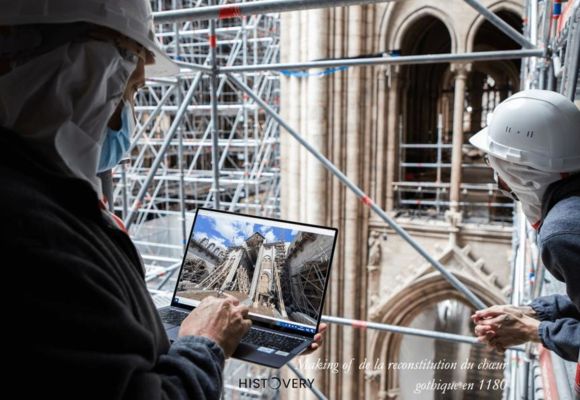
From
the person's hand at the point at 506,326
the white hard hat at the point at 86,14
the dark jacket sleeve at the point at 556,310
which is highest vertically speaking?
the white hard hat at the point at 86,14

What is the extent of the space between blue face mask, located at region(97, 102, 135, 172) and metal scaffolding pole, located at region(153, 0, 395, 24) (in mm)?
1175

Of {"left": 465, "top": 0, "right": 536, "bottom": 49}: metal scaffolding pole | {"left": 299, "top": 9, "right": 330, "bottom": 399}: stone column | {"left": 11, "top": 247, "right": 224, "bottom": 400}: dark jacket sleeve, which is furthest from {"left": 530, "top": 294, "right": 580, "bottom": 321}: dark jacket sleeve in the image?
{"left": 299, "top": 9, "right": 330, "bottom": 399}: stone column

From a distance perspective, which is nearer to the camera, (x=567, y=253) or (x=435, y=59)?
(x=567, y=253)

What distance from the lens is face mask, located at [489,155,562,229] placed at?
45.1 inches

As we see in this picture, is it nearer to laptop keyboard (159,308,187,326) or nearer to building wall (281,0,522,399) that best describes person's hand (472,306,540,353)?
laptop keyboard (159,308,187,326)

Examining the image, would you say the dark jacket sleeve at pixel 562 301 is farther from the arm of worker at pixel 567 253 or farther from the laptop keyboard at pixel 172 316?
the laptop keyboard at pixel 172 316

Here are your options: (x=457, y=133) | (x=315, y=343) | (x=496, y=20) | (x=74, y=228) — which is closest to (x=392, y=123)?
(x=457, y=133)

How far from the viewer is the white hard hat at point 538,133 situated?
44.4 inches

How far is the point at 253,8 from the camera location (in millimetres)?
1956

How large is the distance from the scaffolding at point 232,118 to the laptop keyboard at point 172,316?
0.27 meters

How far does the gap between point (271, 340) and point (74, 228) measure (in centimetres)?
58

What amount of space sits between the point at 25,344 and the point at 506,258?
20.5 feet

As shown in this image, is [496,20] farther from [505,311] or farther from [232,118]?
[232,118]

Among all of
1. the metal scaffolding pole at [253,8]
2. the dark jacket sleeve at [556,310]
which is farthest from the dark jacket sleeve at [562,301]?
the metal scaffolding pole at [253,8]
